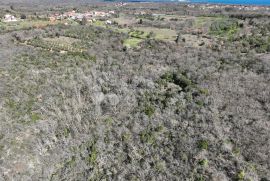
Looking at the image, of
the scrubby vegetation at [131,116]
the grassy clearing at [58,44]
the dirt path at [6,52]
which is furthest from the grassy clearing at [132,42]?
the dirt path at [6,52]

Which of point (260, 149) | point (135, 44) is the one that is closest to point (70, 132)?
point (260, 149)

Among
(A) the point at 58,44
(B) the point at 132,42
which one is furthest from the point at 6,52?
(B) the point at 132,42

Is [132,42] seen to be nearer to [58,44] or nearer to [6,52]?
[58,44]

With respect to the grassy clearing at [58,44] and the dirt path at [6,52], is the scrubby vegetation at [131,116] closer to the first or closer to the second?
the dirt path at [6,52]

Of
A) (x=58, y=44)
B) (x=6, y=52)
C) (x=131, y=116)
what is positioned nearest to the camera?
(x=131, y=116)

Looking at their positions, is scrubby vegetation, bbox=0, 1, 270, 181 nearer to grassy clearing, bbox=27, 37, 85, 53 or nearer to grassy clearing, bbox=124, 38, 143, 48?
grassy clearing, bbox=27, 37, 85, 53

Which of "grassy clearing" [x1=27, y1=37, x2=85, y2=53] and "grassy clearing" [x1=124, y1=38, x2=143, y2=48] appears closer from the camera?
"grassy clearing" [x1=27, y1=37, x2=85, y2=53]

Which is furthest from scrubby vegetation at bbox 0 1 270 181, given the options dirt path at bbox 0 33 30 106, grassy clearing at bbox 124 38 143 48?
grassy clearing at bbox 124 38 143 48

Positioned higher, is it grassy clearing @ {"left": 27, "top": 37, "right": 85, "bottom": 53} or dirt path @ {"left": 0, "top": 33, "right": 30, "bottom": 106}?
dirt path @ {"left": 0, "top": 33, "right": 30, "bottom": 106}
